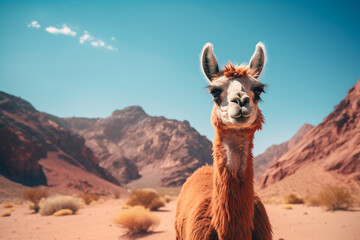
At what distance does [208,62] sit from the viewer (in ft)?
10.2

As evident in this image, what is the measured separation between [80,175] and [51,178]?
716 centimetres

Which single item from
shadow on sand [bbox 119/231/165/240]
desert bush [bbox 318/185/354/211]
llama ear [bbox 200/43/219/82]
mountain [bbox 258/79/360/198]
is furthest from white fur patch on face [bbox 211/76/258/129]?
mountain [bbox 258/79/360/198]

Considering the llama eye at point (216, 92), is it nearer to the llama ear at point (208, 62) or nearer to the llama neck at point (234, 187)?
the llama ear at point (208, 62)

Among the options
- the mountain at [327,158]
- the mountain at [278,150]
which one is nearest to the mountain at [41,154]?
the mountain at [327,158]

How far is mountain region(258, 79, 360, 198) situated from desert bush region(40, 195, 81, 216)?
3140 centimetres

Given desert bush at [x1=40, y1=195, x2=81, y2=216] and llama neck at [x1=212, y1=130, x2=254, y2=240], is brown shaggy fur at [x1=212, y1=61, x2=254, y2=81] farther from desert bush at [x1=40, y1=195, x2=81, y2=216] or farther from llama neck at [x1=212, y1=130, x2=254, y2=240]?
desert bush at [x1=40, y1=195, x2=81, y2=216]

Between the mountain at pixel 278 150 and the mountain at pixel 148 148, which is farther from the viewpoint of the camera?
the mountain at pixel 278 150

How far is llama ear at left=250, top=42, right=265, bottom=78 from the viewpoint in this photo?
3.15 metres

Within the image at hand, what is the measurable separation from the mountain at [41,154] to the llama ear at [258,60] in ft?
154

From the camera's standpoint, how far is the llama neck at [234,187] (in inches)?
93.2

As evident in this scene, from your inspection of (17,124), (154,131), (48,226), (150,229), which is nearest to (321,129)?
(150,229)

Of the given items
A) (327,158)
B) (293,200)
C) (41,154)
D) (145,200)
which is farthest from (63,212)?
(41,154)

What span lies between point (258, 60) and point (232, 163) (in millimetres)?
1750

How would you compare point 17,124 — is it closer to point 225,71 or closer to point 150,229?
point 150,229
